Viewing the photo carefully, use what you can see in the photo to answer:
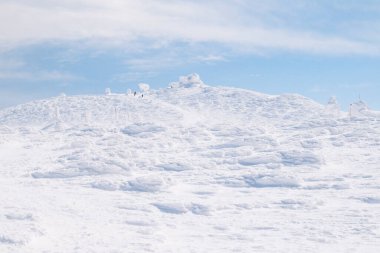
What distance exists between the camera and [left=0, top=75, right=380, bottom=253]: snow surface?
31.3m

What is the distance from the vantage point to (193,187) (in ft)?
148

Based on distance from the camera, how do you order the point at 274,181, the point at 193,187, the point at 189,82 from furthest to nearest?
1. the point at 189,82
2. the point at 274,181
3. the point at 193,187

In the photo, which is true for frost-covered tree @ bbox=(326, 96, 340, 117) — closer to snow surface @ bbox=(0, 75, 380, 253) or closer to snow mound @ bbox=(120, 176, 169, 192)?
snow surface @ bbox=(0, 75, 380, 253)

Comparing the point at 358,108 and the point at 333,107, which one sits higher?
the point at 333,107

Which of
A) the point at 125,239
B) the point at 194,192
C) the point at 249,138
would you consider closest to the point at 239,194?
the point at 194,192

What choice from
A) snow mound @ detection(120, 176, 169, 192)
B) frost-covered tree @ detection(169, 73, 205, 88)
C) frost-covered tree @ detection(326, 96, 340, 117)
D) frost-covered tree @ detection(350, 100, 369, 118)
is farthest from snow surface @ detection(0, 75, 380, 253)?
frost-covered tree @ detection(169, 73, 205, 88)

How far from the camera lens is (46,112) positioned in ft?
353

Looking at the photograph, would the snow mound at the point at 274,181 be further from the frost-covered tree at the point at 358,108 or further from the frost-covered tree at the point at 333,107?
the frost-covered tree at the point at 333,107

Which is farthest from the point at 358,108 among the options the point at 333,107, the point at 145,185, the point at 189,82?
the point at 145,185

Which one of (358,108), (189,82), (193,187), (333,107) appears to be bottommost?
(193,187)

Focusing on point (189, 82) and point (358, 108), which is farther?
point (189, 82)

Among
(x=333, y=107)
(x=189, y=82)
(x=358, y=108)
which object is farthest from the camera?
(x=189, y=82)

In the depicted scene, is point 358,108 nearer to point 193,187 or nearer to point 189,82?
point 189,82

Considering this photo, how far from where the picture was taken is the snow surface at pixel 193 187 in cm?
3128
